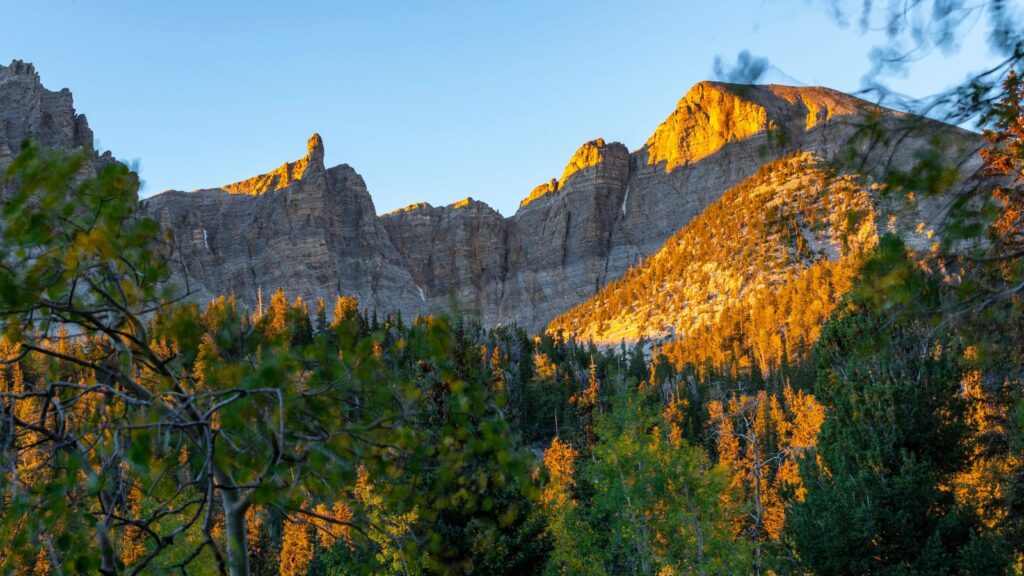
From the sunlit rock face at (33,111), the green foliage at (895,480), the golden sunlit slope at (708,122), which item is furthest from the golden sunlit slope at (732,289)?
the sunlit rock face at (33,111)

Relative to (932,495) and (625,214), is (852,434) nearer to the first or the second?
(932,495)

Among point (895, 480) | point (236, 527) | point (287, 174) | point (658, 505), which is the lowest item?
point (658, 505)

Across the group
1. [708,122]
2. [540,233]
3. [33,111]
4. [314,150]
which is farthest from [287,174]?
[708,122]

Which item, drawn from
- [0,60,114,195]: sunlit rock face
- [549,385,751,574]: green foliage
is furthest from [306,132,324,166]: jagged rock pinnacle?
[549,385,751,574]: green foliage

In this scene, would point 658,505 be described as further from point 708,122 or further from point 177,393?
point 708,122

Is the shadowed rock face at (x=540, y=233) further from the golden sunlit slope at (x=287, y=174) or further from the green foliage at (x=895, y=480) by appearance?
the green foliage at (x=895, y=480)

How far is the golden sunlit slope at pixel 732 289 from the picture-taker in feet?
297

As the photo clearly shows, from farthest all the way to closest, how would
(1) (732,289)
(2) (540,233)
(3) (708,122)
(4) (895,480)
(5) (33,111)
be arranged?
(2) (540,233) < (3) (708,122) < (5) (33,111) < (1) (732,289) < (4) (895,480)

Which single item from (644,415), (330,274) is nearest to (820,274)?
(644,415)

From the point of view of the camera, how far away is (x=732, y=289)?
4520 inches

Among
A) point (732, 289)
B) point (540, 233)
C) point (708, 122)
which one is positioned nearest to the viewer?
point (732, 289)

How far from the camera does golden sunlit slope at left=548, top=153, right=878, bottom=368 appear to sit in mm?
90625

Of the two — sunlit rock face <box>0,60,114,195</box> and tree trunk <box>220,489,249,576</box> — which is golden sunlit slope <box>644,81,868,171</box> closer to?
sunlit rock face <box>0,60,114,195</box>

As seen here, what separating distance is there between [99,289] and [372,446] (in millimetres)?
1471
